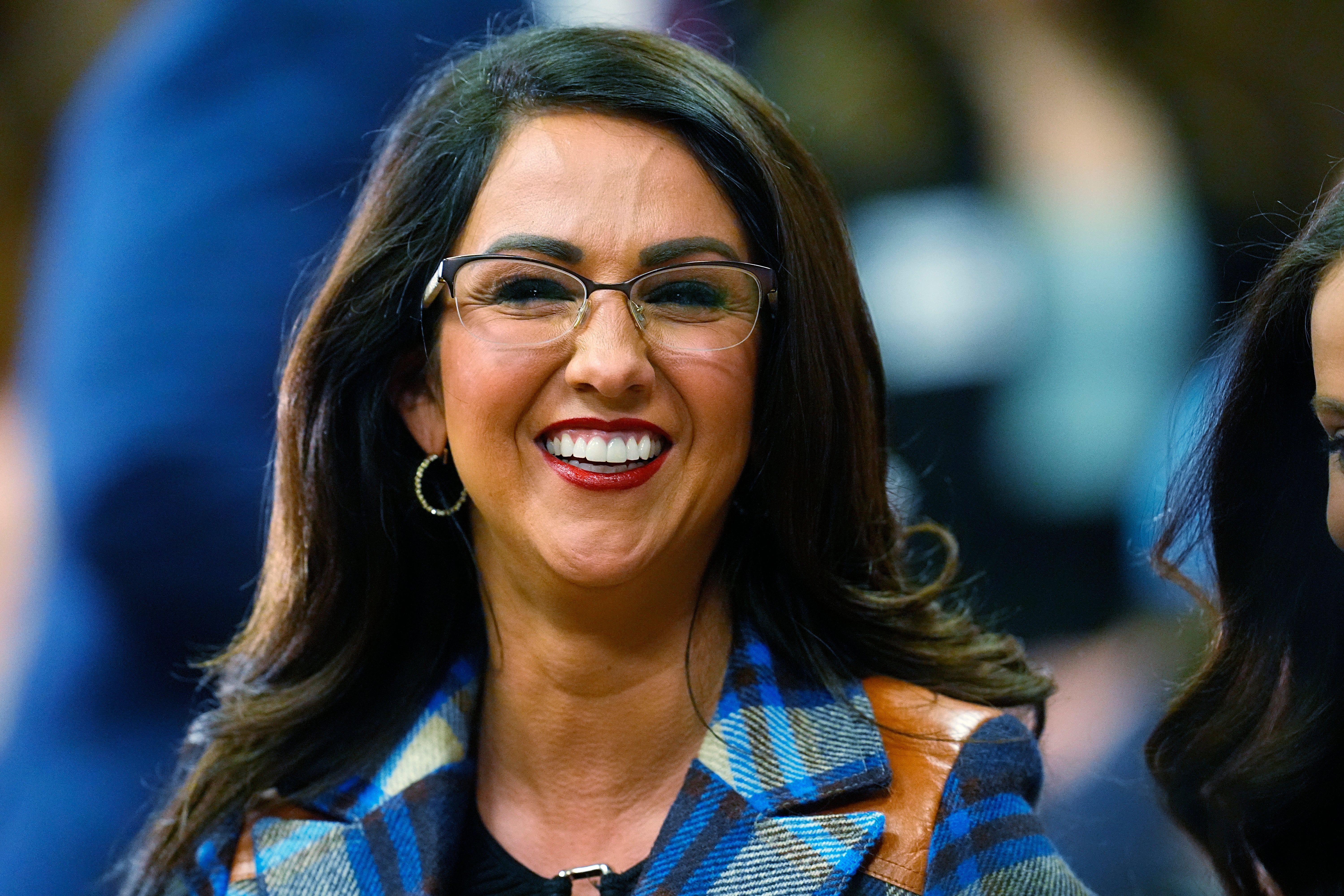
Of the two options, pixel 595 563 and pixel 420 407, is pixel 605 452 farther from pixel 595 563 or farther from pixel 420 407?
pixel 420 407

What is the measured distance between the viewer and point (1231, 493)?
163cm

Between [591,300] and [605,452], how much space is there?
7.3 inches

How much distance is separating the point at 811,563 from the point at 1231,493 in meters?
0.63

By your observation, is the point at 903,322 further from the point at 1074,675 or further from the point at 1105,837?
the point at 1105,837

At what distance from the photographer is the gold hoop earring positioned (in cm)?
214

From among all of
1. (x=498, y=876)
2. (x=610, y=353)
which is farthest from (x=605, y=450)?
(x=498, y=876)

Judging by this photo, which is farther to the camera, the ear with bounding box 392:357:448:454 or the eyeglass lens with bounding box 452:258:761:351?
the ear with bounding box 392:357:448:454

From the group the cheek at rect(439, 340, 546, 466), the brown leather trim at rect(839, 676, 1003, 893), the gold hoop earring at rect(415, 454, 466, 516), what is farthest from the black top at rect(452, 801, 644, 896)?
the cheek at rect(439, 340, 546, 466)

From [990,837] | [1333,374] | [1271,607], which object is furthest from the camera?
[990,837]

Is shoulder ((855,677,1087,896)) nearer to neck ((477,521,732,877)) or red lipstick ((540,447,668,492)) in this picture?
neck ((477,521,732,877))

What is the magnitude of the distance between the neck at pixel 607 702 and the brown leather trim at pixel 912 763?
0.78 feet

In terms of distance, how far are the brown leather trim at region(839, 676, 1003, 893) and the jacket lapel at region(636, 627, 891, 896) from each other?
0.7 inches

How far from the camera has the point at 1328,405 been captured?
1477mm

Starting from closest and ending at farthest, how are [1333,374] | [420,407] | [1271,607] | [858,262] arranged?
[1333,374], [1271,607], [420,407], [858,262]
